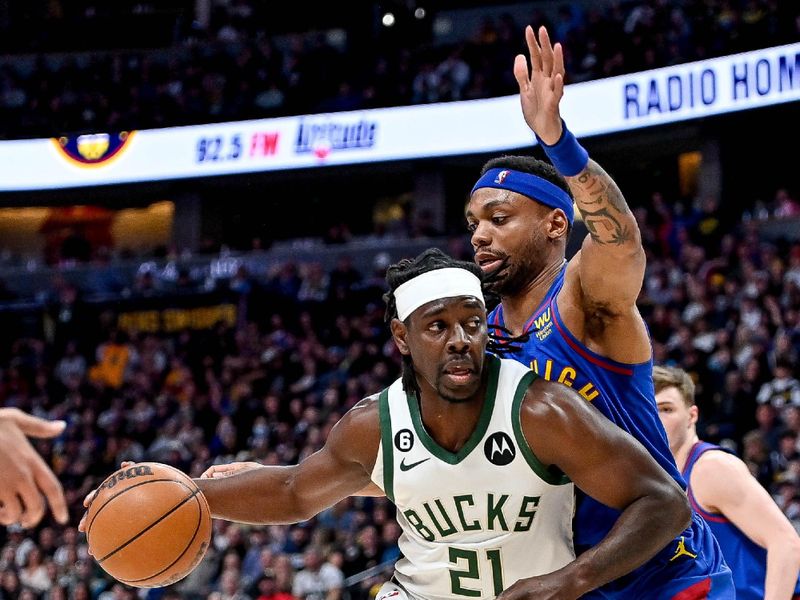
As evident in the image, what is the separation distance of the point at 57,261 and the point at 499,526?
2134 cm

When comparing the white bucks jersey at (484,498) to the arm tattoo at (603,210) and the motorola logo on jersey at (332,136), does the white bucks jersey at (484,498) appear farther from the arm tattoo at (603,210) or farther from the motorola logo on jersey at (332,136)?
the motorola logo on jersey at (332,136)

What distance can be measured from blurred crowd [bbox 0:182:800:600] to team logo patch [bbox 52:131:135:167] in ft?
11.3

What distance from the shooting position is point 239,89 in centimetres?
2127

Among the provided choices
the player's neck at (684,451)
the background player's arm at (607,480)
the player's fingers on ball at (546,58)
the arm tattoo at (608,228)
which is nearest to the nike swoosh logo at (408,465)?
the background player's arm at (607,480)

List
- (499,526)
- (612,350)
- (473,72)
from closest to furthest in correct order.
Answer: (499,526), (612,350), (473,72)

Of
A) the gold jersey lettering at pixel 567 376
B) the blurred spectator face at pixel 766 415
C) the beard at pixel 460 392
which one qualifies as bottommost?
the beard at pixel 460 392

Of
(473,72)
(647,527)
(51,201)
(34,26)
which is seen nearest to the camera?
(647,527)

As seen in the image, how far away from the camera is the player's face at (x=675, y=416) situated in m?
4.91

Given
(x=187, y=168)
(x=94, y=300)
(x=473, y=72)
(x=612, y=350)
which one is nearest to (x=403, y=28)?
(x=473, y=72)

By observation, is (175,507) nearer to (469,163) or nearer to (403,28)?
(469,163)

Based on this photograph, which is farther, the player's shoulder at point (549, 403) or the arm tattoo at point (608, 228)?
the arm tattoo at point (608, 228)

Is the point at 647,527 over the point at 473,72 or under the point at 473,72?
under

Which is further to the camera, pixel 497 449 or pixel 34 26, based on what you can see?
pixel 34 26

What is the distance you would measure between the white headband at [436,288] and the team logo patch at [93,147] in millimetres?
18084
